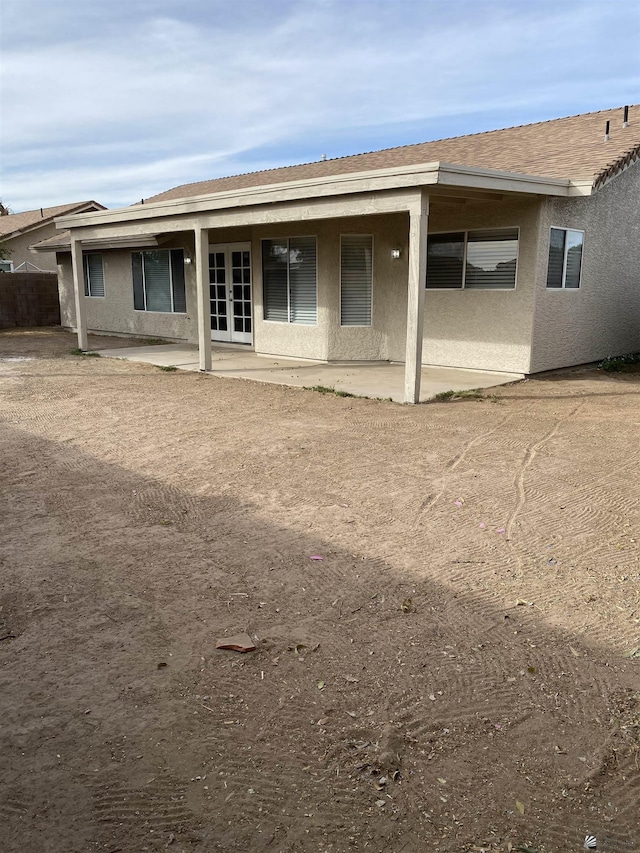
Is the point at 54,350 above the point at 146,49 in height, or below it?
below

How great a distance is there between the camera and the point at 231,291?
1620 centimetres

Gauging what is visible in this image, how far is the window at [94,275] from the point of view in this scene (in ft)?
68.0

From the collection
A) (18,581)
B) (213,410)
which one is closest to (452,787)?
(18,581)

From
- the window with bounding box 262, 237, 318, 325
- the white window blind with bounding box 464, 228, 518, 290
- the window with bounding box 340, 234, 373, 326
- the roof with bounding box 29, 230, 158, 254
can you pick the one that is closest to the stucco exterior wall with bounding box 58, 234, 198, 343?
the roof with bounding box 29, 230, 158, 254

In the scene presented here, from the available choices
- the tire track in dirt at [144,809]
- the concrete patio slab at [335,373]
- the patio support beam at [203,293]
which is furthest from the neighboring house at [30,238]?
the tire track in dirt at [144,809]

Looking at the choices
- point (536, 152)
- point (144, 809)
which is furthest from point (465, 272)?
point (144, 809)

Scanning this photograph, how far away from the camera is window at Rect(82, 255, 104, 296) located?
816 inches

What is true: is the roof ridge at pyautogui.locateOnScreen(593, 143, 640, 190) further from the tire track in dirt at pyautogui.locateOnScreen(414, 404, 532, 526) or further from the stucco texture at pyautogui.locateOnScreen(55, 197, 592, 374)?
the tire track in dirt at pyautogui.locateOnScreen(414, 404, 532, 526)

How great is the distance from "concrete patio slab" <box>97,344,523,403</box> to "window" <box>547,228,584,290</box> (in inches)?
72.9

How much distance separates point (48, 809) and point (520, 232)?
10922 mm

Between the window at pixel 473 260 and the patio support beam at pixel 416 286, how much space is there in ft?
9.16

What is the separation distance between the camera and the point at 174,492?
5.85m

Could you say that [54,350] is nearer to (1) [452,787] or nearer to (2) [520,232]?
(2) [520,232]

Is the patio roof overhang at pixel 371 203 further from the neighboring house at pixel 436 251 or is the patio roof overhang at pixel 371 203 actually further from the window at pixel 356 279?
the window at pixel 356 279
